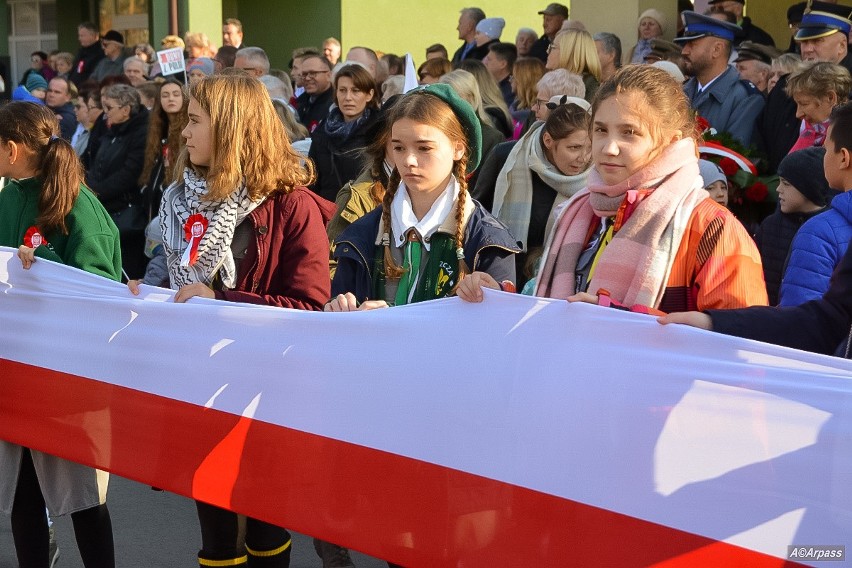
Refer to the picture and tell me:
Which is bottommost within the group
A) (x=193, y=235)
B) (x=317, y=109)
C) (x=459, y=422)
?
(x=459, y=422)

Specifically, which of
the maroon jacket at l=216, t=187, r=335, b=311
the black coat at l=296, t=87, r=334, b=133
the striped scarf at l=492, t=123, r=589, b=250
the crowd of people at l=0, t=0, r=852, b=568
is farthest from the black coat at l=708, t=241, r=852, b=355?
the black coat at l=296, t=87, r=334, b=133

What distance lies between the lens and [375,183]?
212 inches

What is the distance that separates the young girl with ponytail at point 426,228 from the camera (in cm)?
392

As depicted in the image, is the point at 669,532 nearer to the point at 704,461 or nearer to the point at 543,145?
the point at 704,461

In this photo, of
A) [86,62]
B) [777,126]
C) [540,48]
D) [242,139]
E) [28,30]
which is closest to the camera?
[242,139]

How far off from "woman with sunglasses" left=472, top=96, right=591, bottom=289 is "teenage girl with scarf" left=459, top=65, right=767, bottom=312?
2644 millimetres

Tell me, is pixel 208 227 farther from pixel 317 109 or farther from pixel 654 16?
pixel 654 16

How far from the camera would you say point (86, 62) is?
60.6 ft

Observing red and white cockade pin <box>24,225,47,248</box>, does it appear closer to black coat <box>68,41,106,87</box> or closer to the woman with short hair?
the woman with short hair

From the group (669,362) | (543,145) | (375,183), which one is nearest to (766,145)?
(543,145)

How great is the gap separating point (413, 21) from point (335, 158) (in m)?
15.0

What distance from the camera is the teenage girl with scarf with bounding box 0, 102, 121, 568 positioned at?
14.5ft

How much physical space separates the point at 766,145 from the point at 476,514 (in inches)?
205

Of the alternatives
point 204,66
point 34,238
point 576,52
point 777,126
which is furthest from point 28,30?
point 34,238
